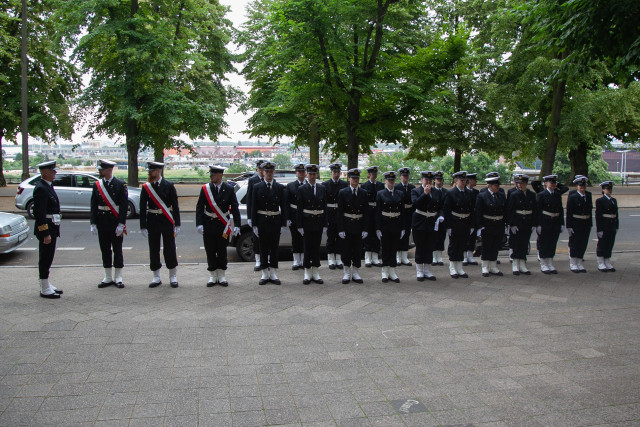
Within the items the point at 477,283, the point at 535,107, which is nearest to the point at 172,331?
the point at 477,283

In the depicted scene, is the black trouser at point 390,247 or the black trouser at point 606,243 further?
the black trouser at point 606,243

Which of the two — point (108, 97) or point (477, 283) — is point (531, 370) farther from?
point (108, 97)

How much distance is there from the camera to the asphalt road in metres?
10.4

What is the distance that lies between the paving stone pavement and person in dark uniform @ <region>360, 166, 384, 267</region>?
154cm

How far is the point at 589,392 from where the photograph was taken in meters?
4.32

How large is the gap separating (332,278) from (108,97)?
722 inches

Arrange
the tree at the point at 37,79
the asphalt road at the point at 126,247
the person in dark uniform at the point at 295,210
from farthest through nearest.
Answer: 1. the tree at the point at 37,79
2. the asphalt road at the point at 126,247
3. the person in dark uniform at the point at 295,210

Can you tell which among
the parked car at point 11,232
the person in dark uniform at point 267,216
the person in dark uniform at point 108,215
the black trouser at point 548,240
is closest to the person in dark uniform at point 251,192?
the person in dark uniform at point 267,216

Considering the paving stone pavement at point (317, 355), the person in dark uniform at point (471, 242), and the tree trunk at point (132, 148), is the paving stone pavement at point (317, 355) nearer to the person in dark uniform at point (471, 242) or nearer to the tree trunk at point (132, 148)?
the person in dark uniform at point (471, 242)

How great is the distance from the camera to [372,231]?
30.4 ft

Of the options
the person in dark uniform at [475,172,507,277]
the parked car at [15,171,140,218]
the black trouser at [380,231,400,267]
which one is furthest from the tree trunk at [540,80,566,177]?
the parked car at [15,171,140,218]

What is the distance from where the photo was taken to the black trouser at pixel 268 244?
802 cm

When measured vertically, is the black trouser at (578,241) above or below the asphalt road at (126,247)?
above

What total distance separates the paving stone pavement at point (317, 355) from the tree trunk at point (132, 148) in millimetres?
16421
